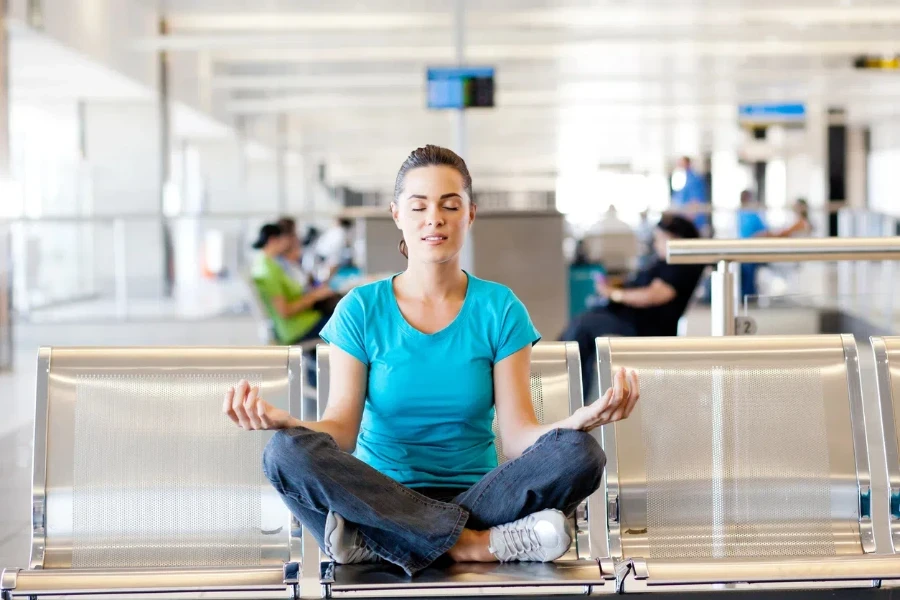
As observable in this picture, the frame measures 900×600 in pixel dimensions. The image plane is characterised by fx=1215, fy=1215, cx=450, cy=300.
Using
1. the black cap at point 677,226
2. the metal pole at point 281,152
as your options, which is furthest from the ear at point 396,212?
the metal pole at point 281,152

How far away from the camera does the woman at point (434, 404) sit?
2.40 meters

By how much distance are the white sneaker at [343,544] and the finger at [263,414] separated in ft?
0.77

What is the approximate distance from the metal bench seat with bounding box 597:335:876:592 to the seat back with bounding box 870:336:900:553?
5 centimetres

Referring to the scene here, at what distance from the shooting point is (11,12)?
32.3 feet

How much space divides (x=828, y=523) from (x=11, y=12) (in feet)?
29.1

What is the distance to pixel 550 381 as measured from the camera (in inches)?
109

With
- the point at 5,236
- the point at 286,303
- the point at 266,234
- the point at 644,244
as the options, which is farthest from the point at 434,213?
the point at 644,244

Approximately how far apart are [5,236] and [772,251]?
786 cm

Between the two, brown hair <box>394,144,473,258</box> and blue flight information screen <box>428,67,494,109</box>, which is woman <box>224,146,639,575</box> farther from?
blue flight information screen <box>428,67,494,109</box>

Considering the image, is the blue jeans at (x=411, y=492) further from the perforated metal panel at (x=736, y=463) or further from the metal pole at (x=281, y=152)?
the metal pole at (x=281, y=152)

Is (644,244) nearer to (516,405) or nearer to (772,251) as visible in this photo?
(772,251)

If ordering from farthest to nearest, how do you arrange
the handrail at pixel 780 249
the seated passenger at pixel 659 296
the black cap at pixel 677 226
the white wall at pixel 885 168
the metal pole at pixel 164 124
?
the white wall at pixel 885 168 → the metal pole at pixel 164 124 → the black cap at pixel 677 226 → the seated passenger at pixel 659 296 → the handrail at pixel 780 249

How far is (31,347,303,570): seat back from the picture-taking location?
2.61 meters

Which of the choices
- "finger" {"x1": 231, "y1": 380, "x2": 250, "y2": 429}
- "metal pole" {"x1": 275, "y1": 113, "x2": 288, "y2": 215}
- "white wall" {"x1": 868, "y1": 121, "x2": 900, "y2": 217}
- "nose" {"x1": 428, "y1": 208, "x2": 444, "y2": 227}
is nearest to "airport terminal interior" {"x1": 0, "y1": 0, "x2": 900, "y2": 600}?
"nose" {"x1": 428, "y1": 208, "x2": 444, "y2": 227}
